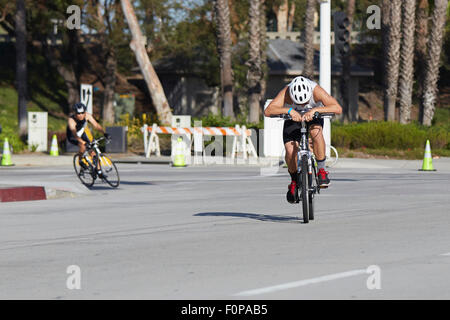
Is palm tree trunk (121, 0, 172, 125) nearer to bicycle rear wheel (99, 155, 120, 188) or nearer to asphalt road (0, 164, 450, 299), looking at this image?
bicycle rear wheel (99, 155, 120, 188)

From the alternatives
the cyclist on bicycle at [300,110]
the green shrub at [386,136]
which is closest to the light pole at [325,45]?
the green shrub at [386,136]

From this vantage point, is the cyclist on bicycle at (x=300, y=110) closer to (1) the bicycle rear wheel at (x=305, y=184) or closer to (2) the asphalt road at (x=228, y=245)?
(1) the bicycle rear wheel at (x=305, y=184)

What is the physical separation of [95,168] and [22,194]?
10.2 feet

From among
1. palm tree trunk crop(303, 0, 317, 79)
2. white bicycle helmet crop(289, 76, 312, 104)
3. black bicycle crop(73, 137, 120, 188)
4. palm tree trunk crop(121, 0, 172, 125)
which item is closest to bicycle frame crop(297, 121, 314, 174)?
white bicycle helmet crop(289, 76, 312, 104)

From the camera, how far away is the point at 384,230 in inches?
452

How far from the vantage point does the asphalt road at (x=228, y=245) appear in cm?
774

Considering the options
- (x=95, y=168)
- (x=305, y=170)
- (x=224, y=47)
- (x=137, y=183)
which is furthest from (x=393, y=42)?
(x=305, y=170)

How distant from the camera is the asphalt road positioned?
7.74 metres

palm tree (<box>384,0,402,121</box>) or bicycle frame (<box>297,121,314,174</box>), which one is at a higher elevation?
palm tree (<box>384,0,402,121</box>)

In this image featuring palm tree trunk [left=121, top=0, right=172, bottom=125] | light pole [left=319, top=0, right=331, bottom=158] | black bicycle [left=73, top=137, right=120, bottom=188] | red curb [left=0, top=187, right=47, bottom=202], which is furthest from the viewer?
palm tree trunk [left=121, top=0, right=172, bottom=125]

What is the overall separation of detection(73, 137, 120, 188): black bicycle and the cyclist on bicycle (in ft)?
26.7

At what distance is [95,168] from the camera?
66.0 ft

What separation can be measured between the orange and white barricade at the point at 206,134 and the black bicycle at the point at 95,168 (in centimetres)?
1012

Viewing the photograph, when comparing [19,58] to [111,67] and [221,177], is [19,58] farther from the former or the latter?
[221,177]
